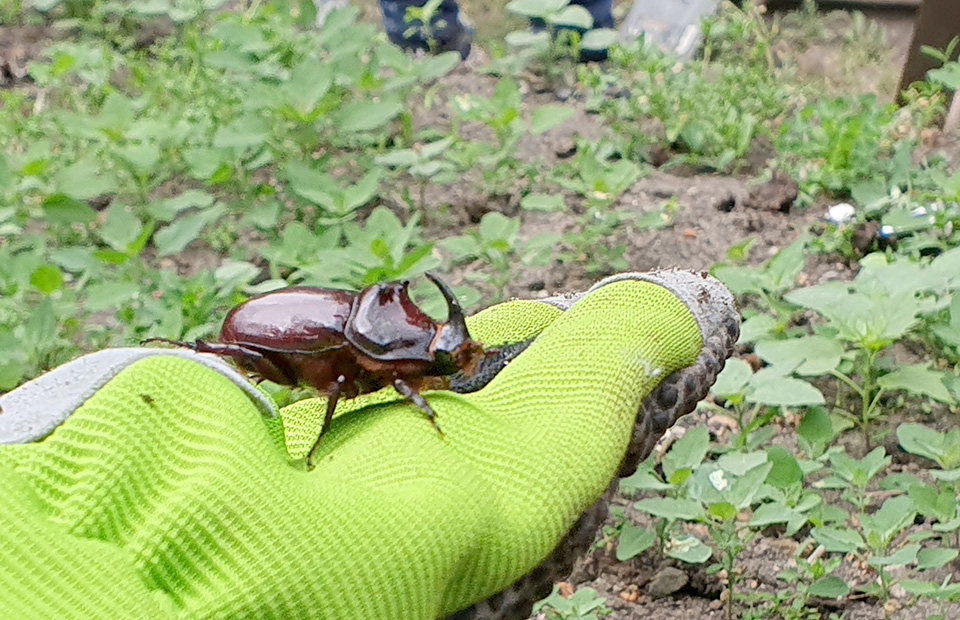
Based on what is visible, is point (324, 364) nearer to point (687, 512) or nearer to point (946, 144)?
point (687, 512)

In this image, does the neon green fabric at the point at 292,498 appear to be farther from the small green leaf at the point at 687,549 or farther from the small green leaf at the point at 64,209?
the small green leaf at the point at 64,209

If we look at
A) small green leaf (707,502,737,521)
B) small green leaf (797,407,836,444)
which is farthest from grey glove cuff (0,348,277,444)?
small green leaf (797,407,836,444)

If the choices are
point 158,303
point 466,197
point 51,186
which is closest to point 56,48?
point 51,186

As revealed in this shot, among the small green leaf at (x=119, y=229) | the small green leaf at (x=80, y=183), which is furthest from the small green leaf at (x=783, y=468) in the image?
the small green leaf at (x=80, y=183)

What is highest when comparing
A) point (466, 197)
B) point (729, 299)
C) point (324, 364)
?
point (324, 364)

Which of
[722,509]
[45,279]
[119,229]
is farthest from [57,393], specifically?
[119,229]
